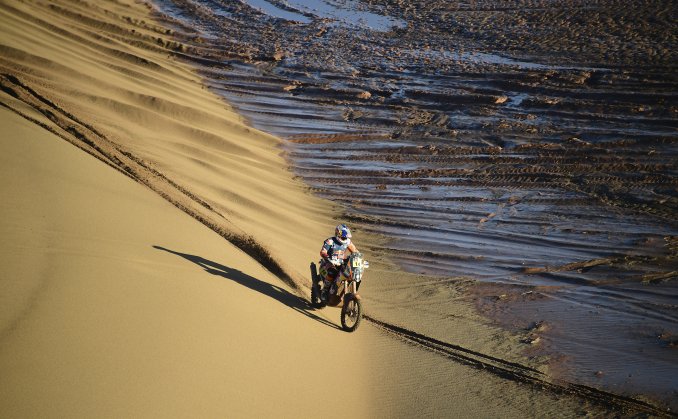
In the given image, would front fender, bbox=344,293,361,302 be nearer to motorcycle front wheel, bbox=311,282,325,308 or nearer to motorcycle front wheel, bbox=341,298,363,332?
motorcycle front wheel, bbox=341,298,363,332

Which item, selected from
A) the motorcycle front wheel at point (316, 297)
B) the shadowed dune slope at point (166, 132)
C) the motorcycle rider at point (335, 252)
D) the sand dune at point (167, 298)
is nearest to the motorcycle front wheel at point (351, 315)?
the sand dune at point (167, 298)

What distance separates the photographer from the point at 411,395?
6520mm

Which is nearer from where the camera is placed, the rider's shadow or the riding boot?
the rider's shadow

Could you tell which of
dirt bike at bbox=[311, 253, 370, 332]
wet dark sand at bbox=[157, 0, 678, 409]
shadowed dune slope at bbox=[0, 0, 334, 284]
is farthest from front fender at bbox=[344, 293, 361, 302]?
shadowed dune slope at bbox=[0, 0, 334, 284]

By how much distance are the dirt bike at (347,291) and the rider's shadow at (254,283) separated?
207 millimetres

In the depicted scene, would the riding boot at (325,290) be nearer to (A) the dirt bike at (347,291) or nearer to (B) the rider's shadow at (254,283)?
(A) the dirt bike at (347,291)

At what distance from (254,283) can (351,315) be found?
4.10 feet

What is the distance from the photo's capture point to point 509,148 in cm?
1391

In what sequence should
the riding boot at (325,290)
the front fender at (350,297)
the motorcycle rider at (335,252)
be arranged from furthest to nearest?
1. the riding boot at (325,290)
2. the motorcycle rider at (335,252)
3. the front fender at (350,297)

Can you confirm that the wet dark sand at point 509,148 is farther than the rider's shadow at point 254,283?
Yes

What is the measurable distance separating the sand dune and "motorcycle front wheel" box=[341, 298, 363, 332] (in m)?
0.14

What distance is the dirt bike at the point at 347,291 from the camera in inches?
280

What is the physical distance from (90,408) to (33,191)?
376cm

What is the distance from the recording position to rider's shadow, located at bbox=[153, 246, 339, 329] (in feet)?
24.5
